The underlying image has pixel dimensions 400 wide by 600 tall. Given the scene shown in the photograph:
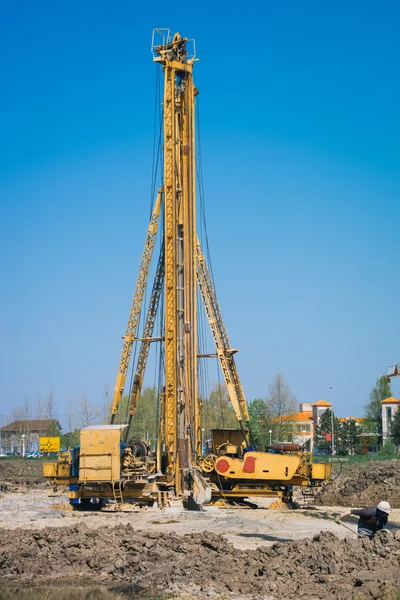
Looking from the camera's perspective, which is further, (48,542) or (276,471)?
(276,471)

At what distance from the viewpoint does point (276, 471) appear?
2991cm

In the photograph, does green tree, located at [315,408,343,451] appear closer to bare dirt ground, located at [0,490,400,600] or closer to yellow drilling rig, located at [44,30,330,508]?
yellow drilling rig, located at [44,30,330,508]

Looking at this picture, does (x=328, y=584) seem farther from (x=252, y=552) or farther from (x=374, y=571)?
(x=252, y=552)

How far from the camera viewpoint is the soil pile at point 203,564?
15.6m

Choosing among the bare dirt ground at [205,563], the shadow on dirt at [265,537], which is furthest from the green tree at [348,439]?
the bare dirt ground at [205,563]

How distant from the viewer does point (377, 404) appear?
363 ft

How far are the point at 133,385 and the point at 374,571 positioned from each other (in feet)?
70.1

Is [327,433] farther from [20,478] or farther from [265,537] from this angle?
[265,537]

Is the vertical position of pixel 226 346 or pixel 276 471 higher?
pixel 226 346

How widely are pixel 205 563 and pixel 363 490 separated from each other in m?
20.0

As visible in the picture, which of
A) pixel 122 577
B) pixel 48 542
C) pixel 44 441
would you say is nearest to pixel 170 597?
pixel 122 577

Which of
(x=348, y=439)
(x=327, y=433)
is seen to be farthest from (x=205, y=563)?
(x=327, y=433)

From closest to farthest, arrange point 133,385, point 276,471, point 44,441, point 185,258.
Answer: point 276,471 < point 185,258 < point 133,385 < point 44,441

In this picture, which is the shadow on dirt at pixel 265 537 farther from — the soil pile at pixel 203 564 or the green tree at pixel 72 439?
the green tree at pixel 72 439
